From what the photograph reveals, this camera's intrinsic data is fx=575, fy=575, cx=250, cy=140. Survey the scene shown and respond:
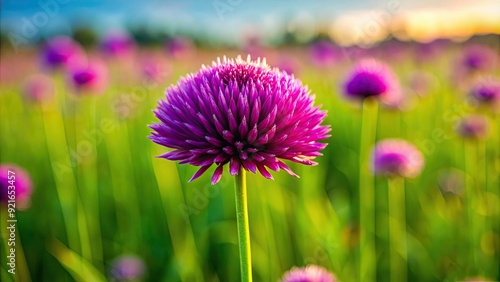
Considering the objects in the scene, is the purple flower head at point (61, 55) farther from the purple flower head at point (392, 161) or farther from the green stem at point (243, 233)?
the green stem at point (243, 233)

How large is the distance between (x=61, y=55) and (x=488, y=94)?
143cm

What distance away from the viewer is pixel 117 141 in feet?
7.28

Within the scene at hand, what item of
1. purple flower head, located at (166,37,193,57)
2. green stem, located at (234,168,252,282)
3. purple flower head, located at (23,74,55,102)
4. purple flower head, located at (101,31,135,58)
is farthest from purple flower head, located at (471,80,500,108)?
purple flower head, located at (23,74,55,102)

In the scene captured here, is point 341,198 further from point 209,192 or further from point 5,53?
point 5,53

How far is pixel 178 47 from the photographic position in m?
2.06

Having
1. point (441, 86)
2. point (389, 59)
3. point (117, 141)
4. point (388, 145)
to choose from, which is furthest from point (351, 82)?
point (389, 59)

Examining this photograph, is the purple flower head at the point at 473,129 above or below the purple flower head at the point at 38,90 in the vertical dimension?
below

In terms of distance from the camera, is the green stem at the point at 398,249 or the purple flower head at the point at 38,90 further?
the purple flower head at the point at 38,90

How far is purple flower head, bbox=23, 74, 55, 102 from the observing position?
7.26ft

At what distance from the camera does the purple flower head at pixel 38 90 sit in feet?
7.26

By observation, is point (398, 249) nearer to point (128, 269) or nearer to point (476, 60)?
point (128, 269)

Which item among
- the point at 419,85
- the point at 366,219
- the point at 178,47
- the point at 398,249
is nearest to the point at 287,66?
the point at 178,47

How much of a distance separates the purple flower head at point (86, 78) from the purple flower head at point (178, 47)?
0.28 metres

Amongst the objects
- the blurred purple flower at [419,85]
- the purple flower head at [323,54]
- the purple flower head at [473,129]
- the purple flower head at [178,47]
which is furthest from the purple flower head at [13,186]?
the purple flower head at [323,54]
